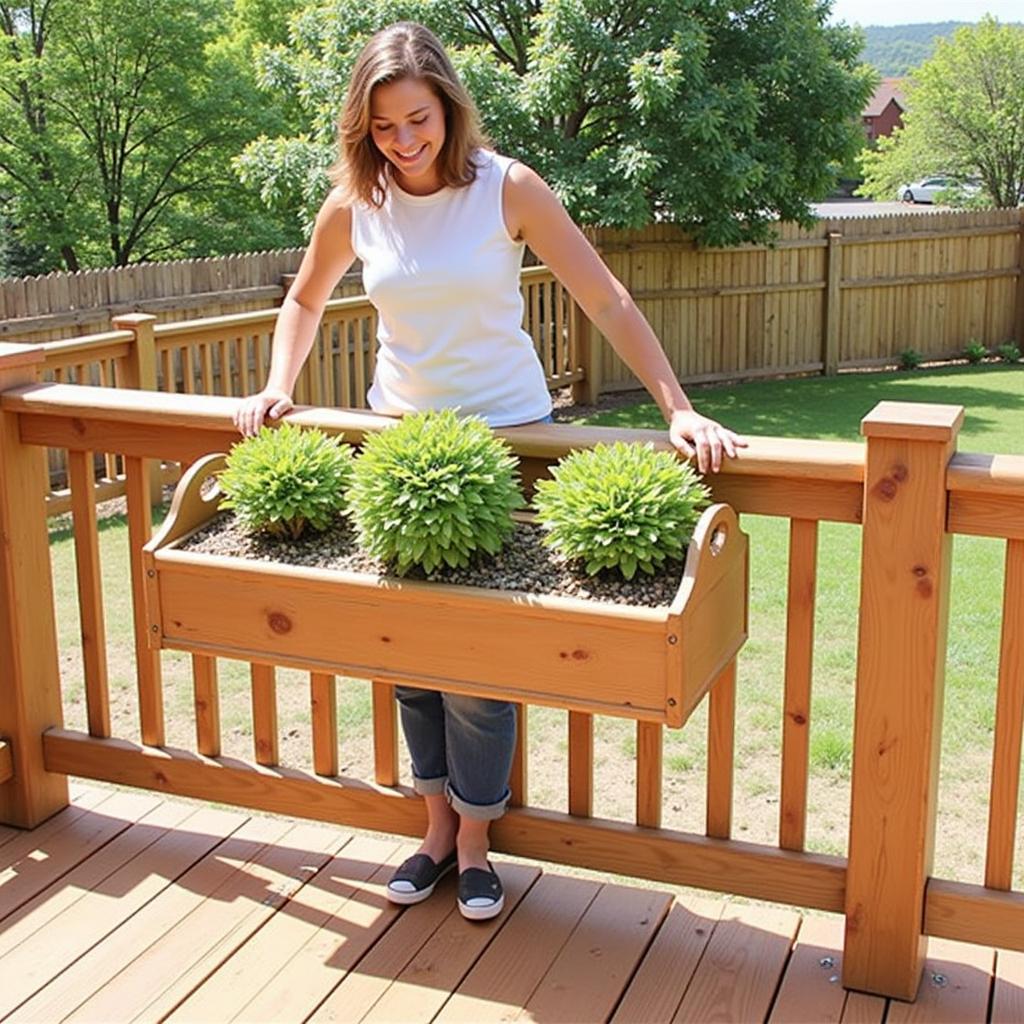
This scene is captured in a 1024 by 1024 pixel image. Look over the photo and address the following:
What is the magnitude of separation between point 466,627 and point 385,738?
0.67 metres

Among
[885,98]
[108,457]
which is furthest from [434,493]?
[885,98]

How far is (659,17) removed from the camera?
36.4ft

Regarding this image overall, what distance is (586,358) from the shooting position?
11.8 metres

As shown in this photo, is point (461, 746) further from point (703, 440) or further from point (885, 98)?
point (885, 98)

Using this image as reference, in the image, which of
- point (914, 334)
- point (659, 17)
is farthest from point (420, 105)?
point (914, 334)

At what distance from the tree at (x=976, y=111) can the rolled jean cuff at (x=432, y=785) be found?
69.7 ft

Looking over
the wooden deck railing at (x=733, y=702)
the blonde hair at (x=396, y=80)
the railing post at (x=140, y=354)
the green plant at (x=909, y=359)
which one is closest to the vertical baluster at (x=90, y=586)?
the wooden deck railing at (x=733, y=702)

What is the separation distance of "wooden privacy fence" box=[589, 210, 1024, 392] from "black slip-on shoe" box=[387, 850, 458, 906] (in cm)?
936

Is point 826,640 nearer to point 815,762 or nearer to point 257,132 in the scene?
point 815,762

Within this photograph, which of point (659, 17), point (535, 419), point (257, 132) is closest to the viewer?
A: point (535, 419)

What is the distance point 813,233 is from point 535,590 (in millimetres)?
11623

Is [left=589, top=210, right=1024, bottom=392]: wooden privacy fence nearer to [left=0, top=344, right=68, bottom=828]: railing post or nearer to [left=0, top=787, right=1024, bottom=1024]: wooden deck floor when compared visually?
[left=0, top=344, right=68, bottom=828]: railing post

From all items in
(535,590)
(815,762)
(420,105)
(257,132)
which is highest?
(257,132)

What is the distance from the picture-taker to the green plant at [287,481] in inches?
94.7
